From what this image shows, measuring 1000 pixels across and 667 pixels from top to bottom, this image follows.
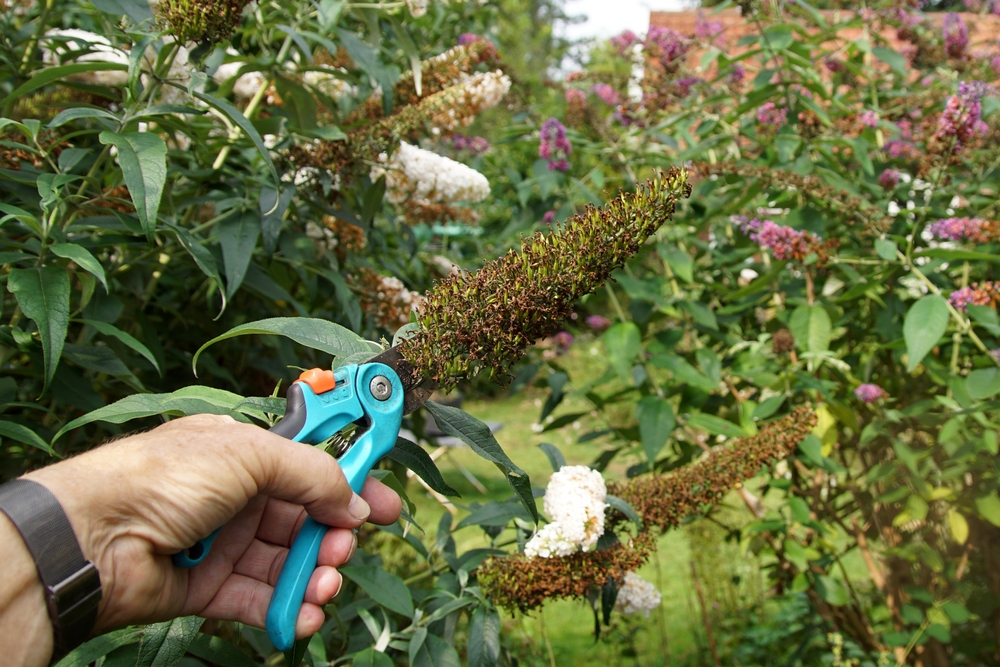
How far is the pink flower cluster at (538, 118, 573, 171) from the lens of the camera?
2.52 m

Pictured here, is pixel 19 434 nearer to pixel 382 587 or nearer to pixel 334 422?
pixel 334 422

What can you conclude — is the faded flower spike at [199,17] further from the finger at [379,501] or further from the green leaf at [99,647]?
the green leaf at [99,647]

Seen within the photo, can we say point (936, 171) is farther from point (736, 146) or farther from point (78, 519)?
point (78, 519)

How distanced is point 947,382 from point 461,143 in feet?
6.42

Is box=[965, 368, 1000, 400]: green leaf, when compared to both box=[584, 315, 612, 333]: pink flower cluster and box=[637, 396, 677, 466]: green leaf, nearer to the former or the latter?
box=[637, 396, 677, 466]: green leaf

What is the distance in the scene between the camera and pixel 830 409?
2389mm

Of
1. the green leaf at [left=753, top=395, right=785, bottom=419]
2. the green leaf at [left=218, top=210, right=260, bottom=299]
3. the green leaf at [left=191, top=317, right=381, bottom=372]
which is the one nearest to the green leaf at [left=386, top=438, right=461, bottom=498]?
the green leaf at [left=191, top=317, right=381, bottom=372]

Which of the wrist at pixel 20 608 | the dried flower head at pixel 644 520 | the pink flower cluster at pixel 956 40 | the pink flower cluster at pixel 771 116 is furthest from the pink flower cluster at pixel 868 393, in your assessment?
the wrist at pixel 20 608

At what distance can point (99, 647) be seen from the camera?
1.09 metres

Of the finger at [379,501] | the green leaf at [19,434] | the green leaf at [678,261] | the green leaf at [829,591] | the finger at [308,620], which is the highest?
the finger at [379,501]

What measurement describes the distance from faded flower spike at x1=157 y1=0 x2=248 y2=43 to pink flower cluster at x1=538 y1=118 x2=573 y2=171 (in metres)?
1.35

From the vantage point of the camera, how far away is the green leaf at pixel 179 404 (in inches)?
37.2

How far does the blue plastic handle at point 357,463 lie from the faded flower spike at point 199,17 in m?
0.75

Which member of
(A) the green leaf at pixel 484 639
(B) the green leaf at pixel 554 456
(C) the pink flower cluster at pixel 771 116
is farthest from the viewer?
(C) the pink flower cluster at pixel 771 116
